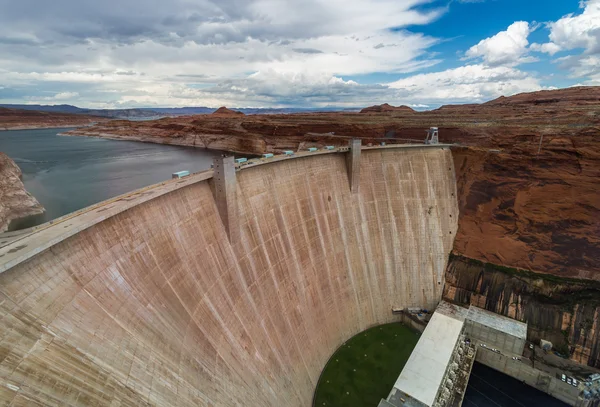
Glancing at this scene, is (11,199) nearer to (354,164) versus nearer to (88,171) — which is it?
(88,171)

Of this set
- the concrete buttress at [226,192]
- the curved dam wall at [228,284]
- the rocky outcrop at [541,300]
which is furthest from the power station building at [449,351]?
the concrete buttress at [226,192]

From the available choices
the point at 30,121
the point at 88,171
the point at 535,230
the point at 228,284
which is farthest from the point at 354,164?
the point at 30,121

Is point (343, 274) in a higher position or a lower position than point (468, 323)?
higher

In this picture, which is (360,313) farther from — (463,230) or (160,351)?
(160,351)

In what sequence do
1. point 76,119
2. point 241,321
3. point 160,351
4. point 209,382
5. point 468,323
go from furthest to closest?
1. point 76,119
2. point 468,323
3. point 241,321
4. point 209,382
5. point 160,351

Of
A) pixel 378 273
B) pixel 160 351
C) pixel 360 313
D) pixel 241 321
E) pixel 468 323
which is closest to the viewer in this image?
pixel 160 351

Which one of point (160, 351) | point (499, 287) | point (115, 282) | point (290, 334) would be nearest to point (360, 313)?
point (290, 334)
